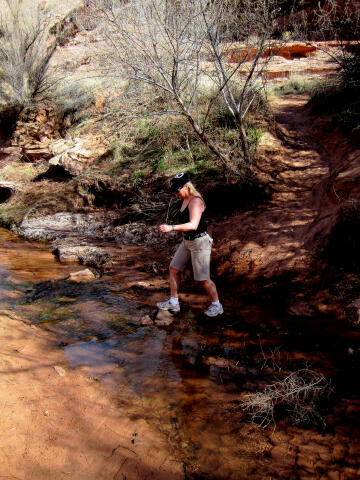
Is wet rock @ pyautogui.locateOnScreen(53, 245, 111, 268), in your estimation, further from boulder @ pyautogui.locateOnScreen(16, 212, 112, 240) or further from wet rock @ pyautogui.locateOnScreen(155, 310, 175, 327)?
wet rock @ pyautogui.locateOnScreen(155, 310, 175, 327)

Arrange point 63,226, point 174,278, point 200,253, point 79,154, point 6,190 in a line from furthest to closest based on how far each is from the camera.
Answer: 1. point 6,190
2. point 79,154
3. point 63,226
4. point 174,278
5. point 200,253

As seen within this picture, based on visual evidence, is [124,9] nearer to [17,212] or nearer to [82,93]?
[17,212]

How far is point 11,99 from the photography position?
13.1 metres

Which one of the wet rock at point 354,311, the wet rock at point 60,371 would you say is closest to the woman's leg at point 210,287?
the wet rock at point 354,311

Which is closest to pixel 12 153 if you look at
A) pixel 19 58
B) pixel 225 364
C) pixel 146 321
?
pixel 19 58

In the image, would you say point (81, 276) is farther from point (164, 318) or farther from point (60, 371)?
point (60, 371)

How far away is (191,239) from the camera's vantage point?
402 centimetres

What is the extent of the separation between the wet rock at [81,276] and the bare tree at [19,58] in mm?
10219

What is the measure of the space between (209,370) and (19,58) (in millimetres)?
13977

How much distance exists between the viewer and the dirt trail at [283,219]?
499 centimetres

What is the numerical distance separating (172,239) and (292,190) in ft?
8.13

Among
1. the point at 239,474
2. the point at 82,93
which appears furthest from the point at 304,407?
the point at 82,93

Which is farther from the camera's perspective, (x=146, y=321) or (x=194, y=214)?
(x=146, y=321)

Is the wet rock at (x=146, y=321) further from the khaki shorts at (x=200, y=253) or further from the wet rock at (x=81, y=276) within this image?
the wet rock at (x=81, y=276)
